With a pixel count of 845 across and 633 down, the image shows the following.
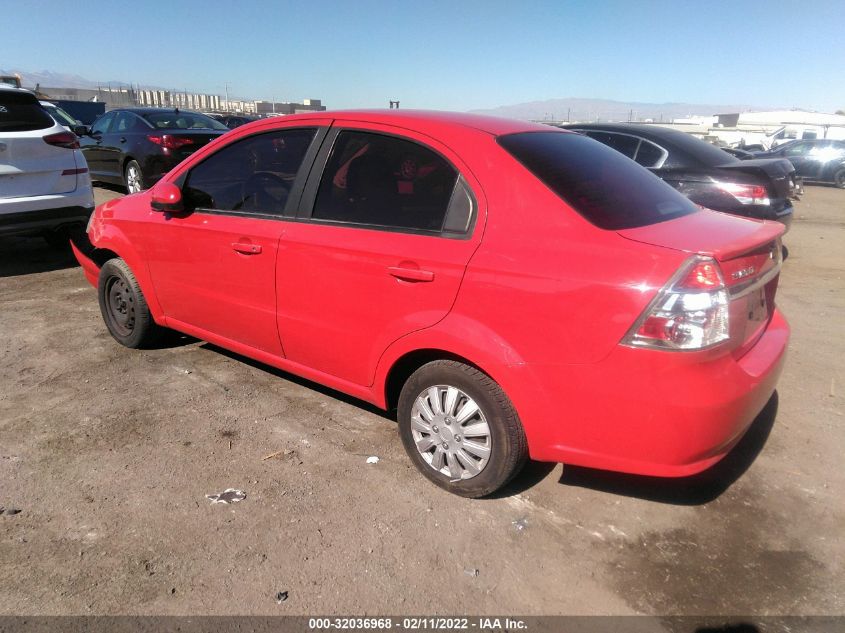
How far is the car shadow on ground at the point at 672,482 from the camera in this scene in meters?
2.85

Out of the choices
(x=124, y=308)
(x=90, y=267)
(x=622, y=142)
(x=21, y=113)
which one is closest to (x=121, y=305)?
(x=124, y=308)

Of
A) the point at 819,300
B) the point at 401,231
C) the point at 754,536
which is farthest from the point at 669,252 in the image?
the point at 819,300

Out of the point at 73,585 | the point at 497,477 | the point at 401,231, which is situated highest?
the point at 401,231

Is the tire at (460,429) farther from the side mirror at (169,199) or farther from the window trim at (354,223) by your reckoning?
the side mirror at (169,199)

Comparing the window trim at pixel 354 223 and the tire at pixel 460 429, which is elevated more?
the window trim at pixel 354 223

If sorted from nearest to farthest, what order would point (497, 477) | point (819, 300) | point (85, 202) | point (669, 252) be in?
point (669, 252) → point (497, 477) → point (819, 300) → point (85, 202)

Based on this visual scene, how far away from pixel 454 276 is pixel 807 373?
3069mm

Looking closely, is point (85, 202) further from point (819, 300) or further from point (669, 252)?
point (819, 300)

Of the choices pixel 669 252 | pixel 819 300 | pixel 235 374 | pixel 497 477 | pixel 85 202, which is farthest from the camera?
pixel 85 202

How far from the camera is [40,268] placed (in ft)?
21.9

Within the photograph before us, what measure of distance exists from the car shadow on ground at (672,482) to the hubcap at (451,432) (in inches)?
22.1

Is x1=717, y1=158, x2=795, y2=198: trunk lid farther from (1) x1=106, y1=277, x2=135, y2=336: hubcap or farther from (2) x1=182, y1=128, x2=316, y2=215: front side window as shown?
(1) x1=106, y1=277, x2=135, y2=336: hubcap

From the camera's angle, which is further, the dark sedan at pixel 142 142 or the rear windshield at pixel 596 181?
the dark sedan at pixel 142 142

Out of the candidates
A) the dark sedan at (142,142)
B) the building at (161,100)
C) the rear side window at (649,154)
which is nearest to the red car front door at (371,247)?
the rear side window at (649,154)
